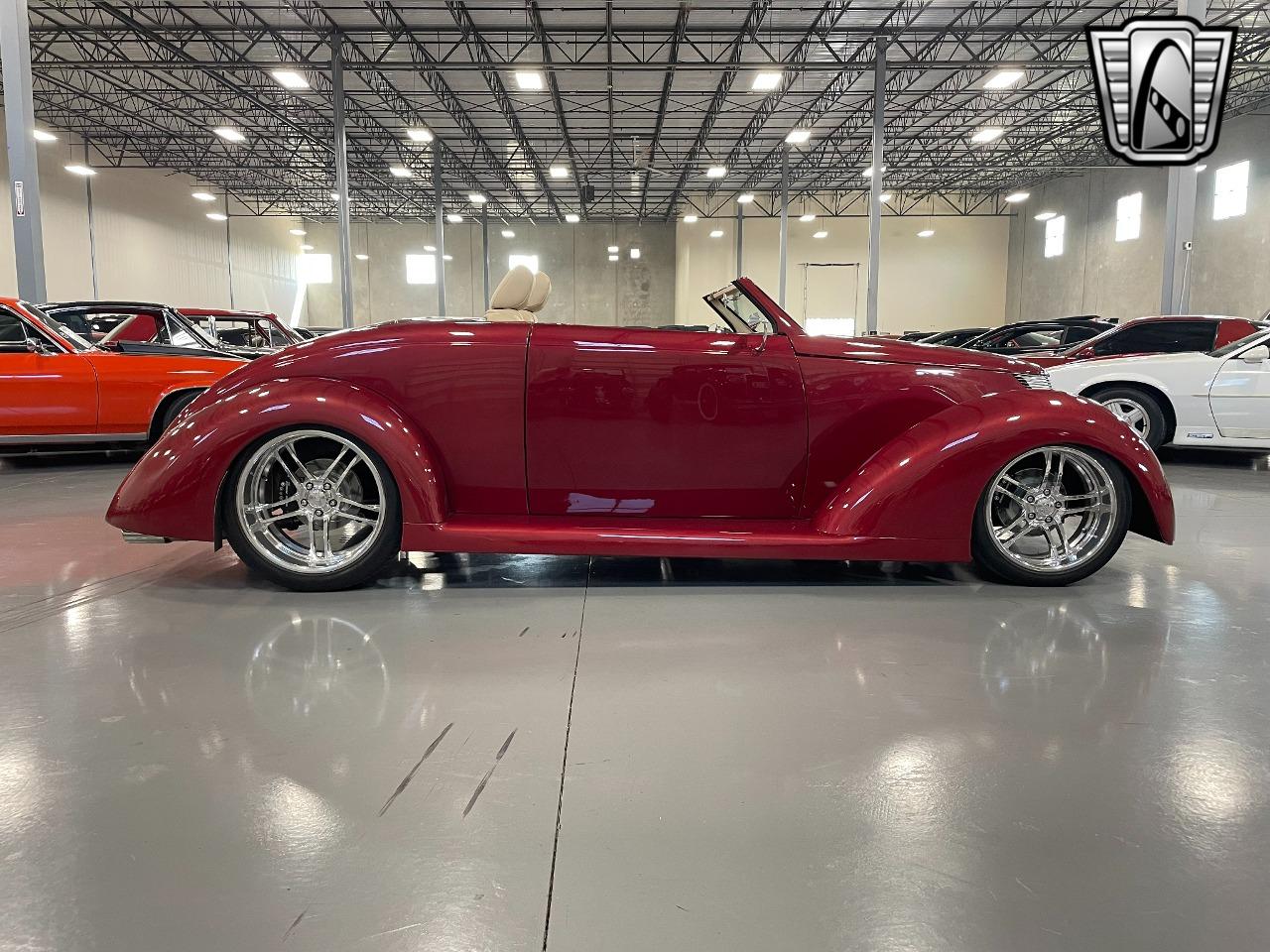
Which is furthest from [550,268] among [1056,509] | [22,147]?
[1056,509]

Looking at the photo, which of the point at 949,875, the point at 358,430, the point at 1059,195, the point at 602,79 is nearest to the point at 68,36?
the point at 602,79

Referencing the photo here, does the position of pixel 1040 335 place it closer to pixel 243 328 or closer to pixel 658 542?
pixel 658 542

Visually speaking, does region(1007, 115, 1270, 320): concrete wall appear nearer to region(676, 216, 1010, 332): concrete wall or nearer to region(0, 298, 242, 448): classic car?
region(676, 216, 1010, 332): concrete wall

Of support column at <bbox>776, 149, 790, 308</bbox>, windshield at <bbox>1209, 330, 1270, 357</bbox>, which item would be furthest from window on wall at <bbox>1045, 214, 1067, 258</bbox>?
windshield at <bbox>1209, 330, 1270, 357</bbox>

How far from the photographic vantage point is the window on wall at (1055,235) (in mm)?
29391

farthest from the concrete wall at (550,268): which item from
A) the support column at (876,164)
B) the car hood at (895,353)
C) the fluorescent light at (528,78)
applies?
the car hood at (895,353)

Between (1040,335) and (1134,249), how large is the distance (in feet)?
50.5

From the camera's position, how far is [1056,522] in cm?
358

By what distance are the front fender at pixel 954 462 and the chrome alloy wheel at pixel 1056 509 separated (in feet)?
0.38

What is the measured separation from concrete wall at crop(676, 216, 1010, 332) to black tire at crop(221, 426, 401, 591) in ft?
101

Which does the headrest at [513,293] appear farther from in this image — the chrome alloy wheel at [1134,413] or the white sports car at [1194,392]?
the chrome alloy wheel at [1134,413]

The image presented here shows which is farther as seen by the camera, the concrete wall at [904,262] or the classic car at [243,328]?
the concrete wall at [904,262]

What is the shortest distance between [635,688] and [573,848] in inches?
32.1

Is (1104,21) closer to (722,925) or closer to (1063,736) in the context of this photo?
(1063,736)
